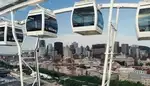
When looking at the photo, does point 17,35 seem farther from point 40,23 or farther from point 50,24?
point 40,23

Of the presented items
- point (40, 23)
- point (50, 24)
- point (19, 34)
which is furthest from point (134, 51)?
point (40, 23)

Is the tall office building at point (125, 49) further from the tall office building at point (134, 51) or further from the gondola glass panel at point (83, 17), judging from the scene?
the gondola glass panel at point (83, 17)

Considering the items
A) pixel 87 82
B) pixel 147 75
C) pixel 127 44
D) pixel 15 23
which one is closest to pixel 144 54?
pixel 127 44

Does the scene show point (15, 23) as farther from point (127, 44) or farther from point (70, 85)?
point (127, 44)

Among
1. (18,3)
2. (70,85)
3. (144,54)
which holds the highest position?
(18,3)

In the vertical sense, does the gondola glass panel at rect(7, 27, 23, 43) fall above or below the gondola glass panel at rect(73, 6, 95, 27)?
below

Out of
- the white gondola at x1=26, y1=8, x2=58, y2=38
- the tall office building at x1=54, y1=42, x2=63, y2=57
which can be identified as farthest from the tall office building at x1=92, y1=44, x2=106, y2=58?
the white gondola at x1=26, y1=8, x2=58, y2=38

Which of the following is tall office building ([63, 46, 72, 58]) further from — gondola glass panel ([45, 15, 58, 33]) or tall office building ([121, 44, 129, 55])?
gondola glass panel ([45, 15, 58, 33])
